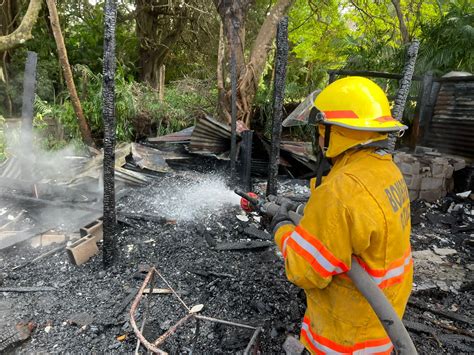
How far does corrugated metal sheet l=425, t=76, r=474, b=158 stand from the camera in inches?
247

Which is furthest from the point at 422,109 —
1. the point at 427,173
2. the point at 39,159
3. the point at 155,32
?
the point at 155,32

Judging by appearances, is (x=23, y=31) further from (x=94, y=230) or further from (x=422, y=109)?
(x=422, y=109)

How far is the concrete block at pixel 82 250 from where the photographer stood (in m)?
3.42

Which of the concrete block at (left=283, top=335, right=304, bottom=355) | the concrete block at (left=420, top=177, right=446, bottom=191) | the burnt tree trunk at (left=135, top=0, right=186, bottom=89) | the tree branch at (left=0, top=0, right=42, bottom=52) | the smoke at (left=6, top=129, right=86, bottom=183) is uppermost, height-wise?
the burnt tree trunk at (left=135, top=0, right=186, bottom=89)

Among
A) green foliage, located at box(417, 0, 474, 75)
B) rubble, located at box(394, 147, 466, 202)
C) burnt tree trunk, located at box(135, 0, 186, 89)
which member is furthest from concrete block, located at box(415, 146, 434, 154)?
burnt tree trunk, located at box(135, 0, 186, 89)

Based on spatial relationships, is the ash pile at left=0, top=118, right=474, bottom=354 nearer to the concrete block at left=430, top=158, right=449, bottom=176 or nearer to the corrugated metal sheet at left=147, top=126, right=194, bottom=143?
the concrete block at left=430, top=158, right=449, bottom=176

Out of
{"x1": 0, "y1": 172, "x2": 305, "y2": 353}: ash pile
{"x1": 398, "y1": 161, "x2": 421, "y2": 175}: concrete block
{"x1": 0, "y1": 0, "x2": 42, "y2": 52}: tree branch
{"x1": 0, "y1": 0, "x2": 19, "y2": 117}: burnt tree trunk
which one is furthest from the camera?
{"x1": 0, "y1": 0, "x2": 19, "y2": 117}: burnt tree trunk

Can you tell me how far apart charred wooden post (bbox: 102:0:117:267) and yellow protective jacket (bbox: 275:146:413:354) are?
83.5 inches

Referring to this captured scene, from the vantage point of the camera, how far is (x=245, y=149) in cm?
566

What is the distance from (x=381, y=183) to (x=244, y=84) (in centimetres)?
628

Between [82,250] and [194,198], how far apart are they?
84.8 inches

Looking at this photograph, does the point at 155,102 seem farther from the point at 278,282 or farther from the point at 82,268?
the point at 278,282

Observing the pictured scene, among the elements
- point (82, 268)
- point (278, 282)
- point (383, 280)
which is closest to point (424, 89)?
point (278, 282)

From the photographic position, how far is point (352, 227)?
1321 mm
